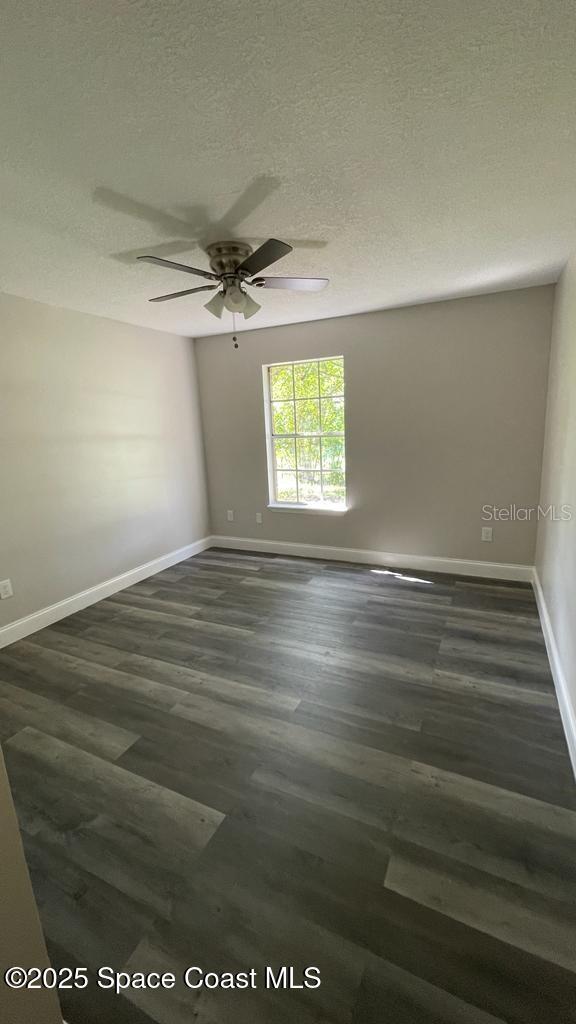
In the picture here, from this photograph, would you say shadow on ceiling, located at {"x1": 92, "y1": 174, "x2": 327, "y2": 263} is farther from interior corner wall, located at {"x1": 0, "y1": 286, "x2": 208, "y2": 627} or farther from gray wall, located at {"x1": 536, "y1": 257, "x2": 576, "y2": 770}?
gray wall, located at {"x1": 536, "y1": 257, "x2": 576, "y2": 770}

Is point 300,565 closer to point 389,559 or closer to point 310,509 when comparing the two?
point 310,509

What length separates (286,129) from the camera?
4.27ft

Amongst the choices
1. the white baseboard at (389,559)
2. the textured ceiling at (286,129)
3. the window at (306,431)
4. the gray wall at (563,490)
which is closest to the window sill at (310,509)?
the window at (306,431)

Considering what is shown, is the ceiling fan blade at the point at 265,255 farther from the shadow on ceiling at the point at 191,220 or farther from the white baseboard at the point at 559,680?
the white baseboard at the point at 559,680

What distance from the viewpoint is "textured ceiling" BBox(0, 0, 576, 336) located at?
0.96 m

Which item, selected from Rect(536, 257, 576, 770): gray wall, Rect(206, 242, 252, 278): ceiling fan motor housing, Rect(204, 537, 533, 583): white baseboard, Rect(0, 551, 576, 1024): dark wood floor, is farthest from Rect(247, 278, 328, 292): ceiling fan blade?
Rect(204, 537, 533, 583): white baseboard

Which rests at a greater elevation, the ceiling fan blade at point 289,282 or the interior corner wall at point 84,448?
the ceiling fan blade at point 289,282

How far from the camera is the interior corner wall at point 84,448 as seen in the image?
2891 millimetres

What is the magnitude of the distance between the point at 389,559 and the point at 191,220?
3184 millimetres

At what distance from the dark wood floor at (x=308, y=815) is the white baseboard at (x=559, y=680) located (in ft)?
0.16

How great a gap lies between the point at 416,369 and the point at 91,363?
9.22 ft

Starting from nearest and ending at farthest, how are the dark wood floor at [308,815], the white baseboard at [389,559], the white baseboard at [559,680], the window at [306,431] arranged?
the dark wood floor at [308,815] < the white baseboard at [559,680] < the white baseboard at [389,559] < the window at [306,431]

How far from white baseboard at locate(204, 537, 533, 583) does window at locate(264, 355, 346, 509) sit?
19.1 inches

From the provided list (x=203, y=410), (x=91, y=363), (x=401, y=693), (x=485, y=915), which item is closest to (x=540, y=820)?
(x=485, y=915)
